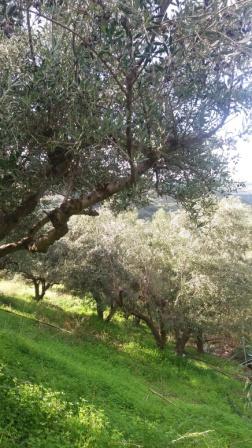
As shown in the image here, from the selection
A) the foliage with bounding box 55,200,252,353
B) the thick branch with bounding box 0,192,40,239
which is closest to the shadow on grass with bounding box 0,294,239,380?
the foliage with bounding box 55,200,252,353

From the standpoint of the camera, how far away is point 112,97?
6.63 m

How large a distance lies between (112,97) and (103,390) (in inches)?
403

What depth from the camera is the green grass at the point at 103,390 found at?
28.7ft

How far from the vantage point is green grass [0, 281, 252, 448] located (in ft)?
28.7

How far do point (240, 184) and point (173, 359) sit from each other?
17083 mm

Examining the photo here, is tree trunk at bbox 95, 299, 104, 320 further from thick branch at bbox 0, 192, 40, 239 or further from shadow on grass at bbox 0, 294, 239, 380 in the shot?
thick branch at bbox 0, 192, 40, 239

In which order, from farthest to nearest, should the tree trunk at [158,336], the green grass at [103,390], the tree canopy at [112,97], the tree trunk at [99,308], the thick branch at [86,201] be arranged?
the tree trunk at [99,308], the tree trunk at [158,336], the green grass at [103,390], the thick branch at [86,201], the tree canopy at [112,97]

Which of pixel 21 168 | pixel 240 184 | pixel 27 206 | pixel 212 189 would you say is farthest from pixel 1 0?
pixel 240 184

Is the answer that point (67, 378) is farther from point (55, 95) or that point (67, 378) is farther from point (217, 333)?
point (217, 333)

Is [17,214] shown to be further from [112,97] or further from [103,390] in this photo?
[103,390]

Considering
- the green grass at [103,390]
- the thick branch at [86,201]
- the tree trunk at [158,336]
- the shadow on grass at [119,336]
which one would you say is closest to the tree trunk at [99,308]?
the shadow on grass at [119,336]

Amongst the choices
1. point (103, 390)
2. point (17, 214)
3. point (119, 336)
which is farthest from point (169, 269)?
point (17, 214)

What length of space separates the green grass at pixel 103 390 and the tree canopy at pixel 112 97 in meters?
3.64

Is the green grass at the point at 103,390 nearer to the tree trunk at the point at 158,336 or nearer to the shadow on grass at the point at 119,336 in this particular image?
the shadow on grass at the point at 119,336
